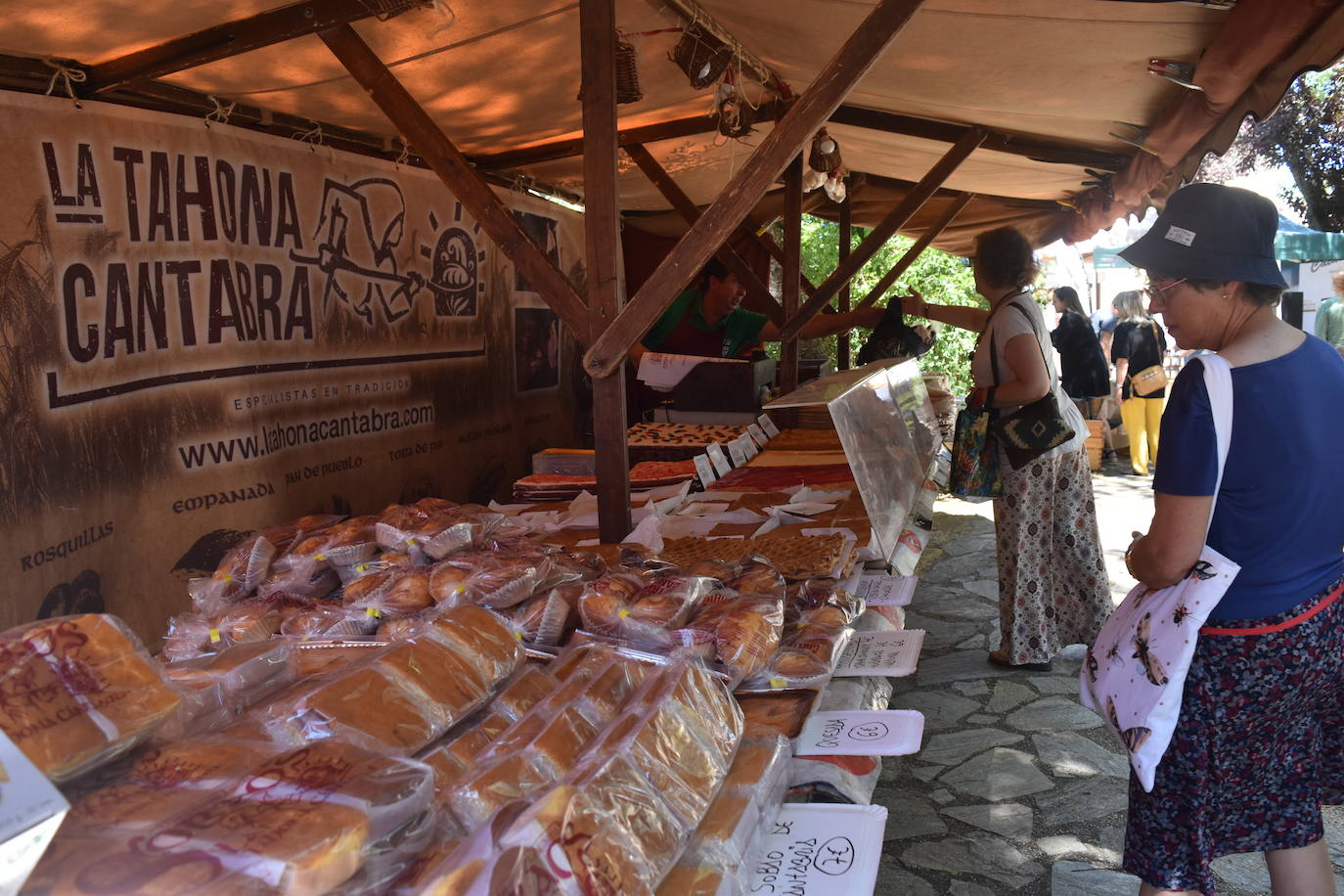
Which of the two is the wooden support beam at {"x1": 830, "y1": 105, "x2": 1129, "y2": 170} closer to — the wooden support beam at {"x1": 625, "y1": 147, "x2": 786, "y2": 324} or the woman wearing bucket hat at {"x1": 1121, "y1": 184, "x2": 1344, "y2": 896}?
the wooden support beam at {"x1": 625, "y1": 147, "x2": 786, "y2": 324}

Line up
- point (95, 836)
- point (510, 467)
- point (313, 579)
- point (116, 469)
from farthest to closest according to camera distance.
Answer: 1. point (510, 467)
2. point (116, 469)
3. point (313, 579)
4. point (95, 836)

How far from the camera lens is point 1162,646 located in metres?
2.00

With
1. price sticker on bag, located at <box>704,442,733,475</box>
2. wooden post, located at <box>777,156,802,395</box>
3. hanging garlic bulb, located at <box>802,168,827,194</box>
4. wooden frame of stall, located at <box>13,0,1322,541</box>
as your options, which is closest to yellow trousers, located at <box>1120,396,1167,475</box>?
wooden post, located at <box>777,156,802,395</box>

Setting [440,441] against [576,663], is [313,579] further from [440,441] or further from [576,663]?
[440,441]

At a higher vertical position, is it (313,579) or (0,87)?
(0,87)

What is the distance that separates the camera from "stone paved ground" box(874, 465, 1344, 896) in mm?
2959

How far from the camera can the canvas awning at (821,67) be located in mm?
3117

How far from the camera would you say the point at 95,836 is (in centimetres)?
100

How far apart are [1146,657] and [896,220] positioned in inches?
208

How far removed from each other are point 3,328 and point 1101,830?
4273mm

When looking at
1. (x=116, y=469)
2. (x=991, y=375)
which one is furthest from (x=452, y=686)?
(x=991, y=375)

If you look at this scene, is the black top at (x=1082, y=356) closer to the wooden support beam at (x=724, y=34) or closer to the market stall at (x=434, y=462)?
the market stall at (x=434, y=462)

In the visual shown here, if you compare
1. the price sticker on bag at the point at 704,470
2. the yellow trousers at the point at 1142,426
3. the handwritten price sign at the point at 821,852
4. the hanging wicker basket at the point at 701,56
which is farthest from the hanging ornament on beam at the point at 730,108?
the yellow trousers at the point at 1142,426

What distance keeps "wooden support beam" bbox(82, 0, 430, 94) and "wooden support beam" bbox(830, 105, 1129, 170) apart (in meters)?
3.41
